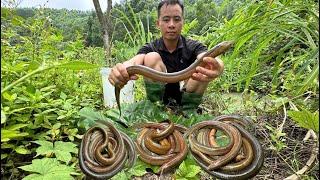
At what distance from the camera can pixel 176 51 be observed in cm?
285

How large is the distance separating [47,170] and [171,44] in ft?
5.64

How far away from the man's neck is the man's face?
4 centimetres

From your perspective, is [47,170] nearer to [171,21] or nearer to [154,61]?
[154,61]

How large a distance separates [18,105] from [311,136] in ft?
4.42

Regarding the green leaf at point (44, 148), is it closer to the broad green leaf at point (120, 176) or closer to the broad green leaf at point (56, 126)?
the broad green leaf at point (56, 126)

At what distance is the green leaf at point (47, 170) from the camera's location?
1250 mm

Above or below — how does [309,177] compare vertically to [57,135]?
below

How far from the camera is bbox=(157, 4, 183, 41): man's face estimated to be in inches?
107

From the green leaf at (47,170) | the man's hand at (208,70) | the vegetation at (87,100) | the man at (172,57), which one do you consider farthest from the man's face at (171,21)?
the green leaf at (47,170)

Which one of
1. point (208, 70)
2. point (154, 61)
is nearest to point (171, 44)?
point (154, 61)

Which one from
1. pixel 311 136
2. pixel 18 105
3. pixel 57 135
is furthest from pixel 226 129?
pixel 18 105

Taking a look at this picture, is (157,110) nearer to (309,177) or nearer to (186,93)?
(186,93)

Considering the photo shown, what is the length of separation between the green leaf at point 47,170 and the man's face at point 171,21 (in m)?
1.59

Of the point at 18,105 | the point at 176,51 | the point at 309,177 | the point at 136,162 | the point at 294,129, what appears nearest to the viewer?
the point at 309,177
